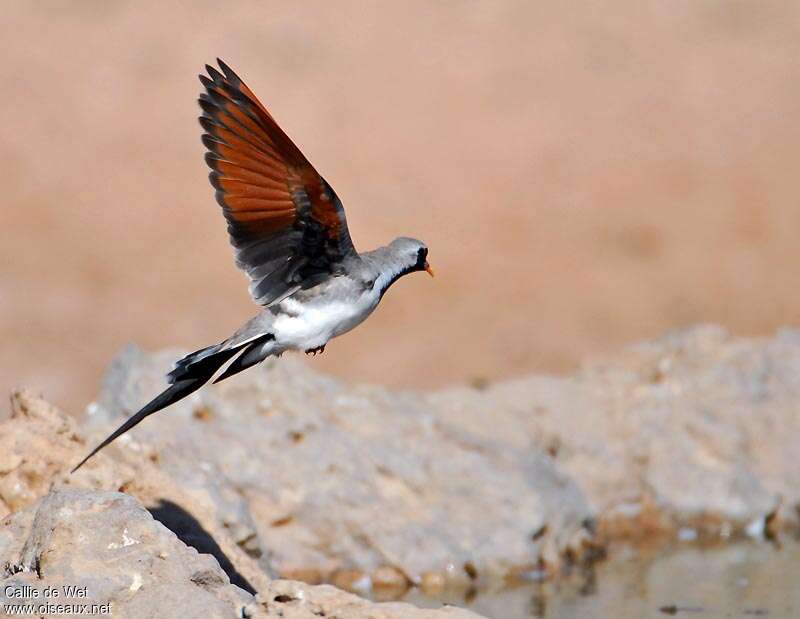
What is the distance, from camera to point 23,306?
41.0 feet

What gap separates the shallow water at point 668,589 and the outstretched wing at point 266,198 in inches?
67.8

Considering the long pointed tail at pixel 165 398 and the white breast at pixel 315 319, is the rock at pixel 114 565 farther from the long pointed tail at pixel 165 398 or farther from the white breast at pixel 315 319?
the white breast at pixel 315 319

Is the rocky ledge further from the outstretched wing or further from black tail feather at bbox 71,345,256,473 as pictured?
the outstretched wing

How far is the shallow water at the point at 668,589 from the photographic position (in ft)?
22.2

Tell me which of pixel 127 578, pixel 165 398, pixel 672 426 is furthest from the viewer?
pixel 672 426

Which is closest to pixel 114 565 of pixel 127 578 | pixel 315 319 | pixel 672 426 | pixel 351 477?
pixel 127 578

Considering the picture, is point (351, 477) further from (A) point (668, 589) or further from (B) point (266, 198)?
(B) point (266, 198)

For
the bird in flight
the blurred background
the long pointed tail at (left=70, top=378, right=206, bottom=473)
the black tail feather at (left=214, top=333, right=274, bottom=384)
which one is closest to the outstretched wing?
the bird in flight

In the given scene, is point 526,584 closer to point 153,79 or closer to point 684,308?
point 684,308

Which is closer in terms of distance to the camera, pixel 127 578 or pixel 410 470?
pixel 127 578

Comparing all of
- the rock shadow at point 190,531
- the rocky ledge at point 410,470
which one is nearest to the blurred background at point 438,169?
the rocky ledge at point 410,470

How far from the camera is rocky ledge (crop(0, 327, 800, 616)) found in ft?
18.3

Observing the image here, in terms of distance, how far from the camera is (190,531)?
18.7 feet

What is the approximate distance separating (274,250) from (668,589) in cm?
279
